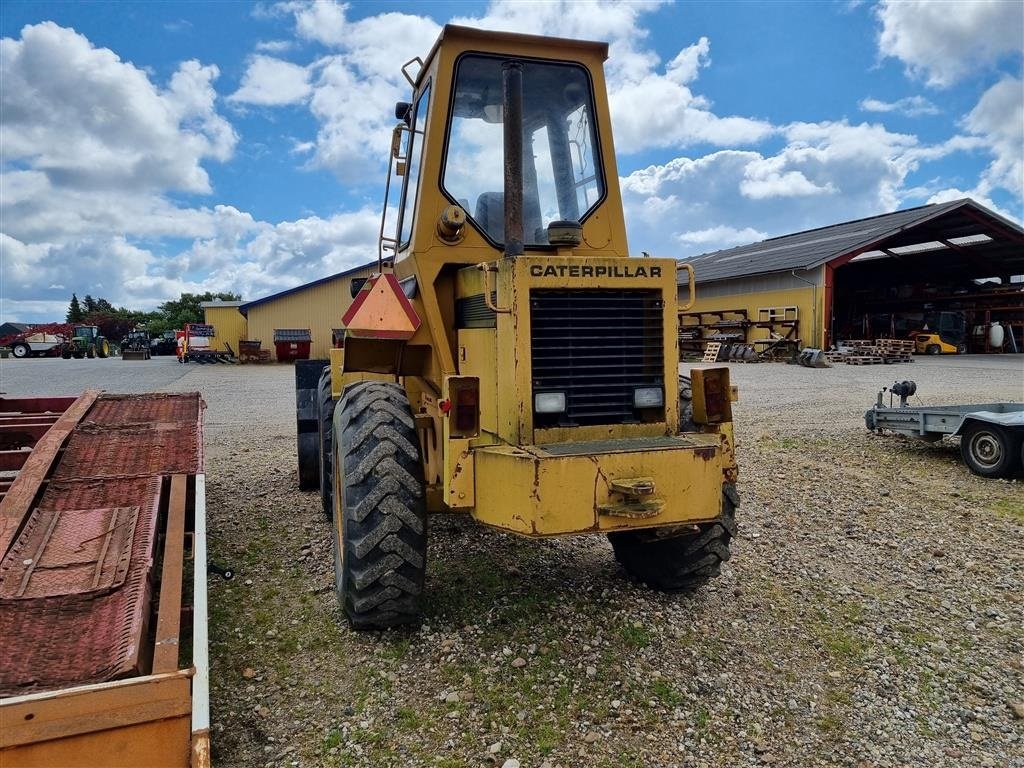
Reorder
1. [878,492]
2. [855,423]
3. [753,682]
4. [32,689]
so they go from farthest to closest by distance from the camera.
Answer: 1. [855,423]
2. [878,492]
3. [753,682]
4. [32,689]

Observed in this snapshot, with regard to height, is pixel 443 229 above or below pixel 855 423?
above

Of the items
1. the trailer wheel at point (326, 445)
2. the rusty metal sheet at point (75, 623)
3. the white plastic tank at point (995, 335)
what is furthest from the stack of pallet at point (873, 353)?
the rusty metal sheet at point (75, 623)

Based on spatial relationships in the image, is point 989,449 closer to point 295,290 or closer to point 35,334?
point 295,290

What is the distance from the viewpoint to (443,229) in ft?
13.7

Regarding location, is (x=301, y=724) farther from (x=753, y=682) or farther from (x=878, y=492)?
(x=878, y=492)

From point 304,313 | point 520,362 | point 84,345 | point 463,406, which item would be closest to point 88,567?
point 463,406

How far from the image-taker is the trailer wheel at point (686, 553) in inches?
161

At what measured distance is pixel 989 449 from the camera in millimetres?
7508

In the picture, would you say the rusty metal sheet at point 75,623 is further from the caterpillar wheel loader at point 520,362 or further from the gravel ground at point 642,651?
the caterpillar wheel loader at point 520,362

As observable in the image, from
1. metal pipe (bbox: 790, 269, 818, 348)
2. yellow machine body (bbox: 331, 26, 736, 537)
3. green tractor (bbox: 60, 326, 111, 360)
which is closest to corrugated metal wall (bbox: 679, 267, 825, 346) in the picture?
metal pipe (bbox: 790, 269, 818, 348)

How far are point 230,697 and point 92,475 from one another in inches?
72.4

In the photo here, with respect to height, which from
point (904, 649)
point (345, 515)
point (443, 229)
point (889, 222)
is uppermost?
point (889, 222)

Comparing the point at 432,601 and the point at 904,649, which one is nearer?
the point at 904,649

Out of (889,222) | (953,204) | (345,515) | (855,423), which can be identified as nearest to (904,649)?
(345,515)
